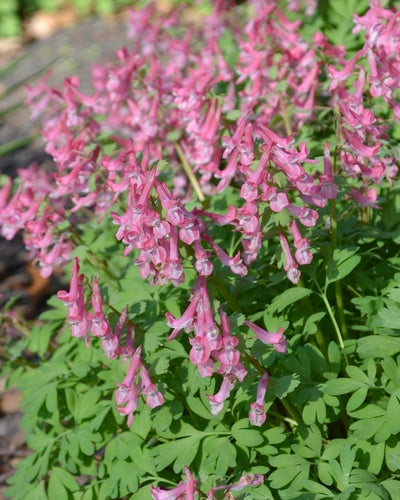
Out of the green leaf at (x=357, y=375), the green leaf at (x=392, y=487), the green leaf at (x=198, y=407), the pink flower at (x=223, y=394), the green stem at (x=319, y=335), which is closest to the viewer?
the green leaf at (x=392, y=487)

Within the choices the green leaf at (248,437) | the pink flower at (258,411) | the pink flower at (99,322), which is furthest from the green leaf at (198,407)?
Answer: the pink flower at (99,322)

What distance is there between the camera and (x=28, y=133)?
7.33m

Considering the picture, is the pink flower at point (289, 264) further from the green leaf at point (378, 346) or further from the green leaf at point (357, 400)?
the green leaf at point (357, 400)

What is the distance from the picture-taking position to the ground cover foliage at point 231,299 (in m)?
2.12

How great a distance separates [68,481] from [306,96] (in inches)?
80.0

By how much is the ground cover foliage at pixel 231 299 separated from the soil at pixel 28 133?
0.82 meters

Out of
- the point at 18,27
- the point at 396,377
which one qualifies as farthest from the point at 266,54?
the point at 18,27

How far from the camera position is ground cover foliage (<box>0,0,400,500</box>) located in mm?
2119

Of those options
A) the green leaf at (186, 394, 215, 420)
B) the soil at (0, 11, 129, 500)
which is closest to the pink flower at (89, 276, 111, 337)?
the green leaf at (186, 394, 215, 420)

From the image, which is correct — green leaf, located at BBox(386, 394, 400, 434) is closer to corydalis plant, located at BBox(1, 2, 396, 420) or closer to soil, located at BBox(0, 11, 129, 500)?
corydalis plant, located at BBox(1, 2, 396, 420)

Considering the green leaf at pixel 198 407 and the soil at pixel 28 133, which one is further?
the soil at pixel 28 133

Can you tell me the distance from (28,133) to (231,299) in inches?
218

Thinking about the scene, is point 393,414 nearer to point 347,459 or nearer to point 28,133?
point 347,459

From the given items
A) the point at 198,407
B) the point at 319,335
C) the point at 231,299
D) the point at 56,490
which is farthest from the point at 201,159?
the point at 56,490
